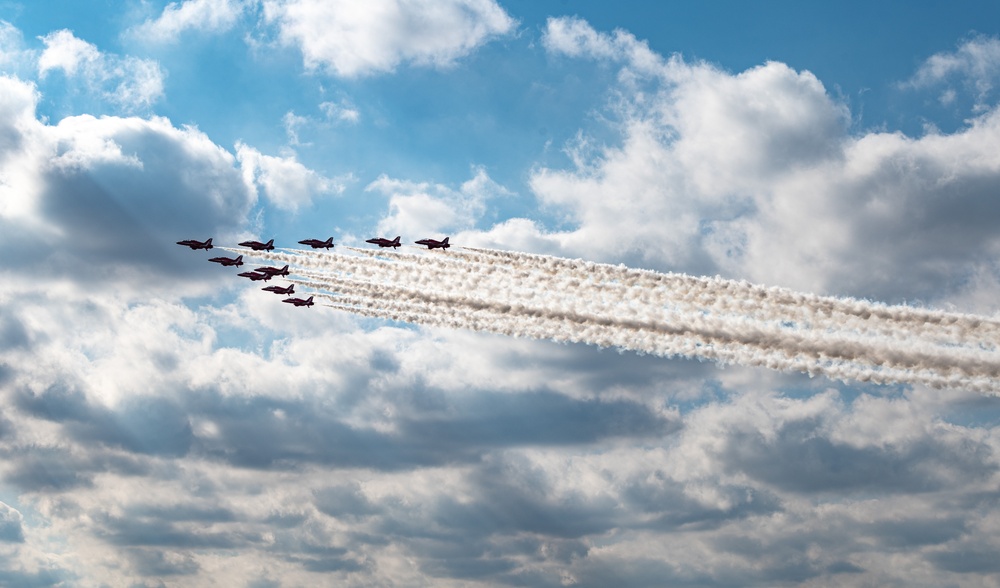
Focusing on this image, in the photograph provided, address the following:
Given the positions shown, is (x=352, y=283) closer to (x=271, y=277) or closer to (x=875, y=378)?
(x=271, y=277)

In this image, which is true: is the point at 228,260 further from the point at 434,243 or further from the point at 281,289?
the point at 434,243

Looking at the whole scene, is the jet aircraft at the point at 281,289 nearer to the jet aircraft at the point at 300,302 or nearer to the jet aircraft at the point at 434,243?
the jet aircraft at the point at 300,302

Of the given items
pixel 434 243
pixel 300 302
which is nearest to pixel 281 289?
pixel 300 302

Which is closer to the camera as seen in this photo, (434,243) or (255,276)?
(434,243)

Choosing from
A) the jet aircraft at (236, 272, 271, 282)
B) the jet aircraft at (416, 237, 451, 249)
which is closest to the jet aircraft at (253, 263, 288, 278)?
the jet aircraft at (236, 272, 271, 282)

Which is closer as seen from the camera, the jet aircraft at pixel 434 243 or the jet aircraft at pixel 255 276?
the jet aircraft at pixel 434 243

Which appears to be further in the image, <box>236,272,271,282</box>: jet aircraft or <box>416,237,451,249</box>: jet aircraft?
<box>236,272,271,282</box>: jet aircraft

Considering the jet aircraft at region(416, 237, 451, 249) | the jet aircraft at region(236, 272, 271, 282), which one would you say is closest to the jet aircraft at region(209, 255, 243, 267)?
the jet aircraft at region(236, 272, 271, 282)

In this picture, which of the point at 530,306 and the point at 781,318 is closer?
the point at 781,318

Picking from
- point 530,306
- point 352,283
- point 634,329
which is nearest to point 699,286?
point 634,329

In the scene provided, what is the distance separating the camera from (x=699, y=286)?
117562 mm

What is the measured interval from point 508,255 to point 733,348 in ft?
107

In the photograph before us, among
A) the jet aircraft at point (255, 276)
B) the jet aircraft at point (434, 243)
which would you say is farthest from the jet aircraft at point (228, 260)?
the jet aircraft at point (434, 243)

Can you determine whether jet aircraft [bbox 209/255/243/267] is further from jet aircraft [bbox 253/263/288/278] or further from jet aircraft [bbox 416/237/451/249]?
jet aircraft [bbox 416/237/451/249]
